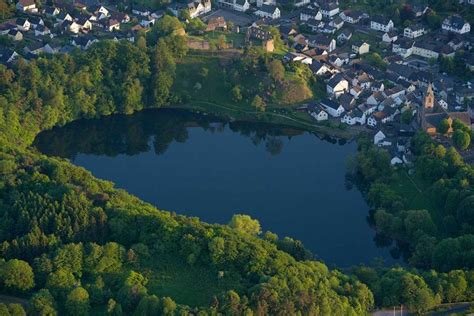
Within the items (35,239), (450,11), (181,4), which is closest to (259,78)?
(181,4)

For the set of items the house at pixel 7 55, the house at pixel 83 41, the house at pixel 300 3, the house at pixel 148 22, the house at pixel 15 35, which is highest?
the house at pixel 7 55

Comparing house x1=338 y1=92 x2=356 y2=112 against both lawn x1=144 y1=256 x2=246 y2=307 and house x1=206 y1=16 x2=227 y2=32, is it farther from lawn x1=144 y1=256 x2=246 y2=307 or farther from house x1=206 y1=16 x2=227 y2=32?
lawn x1=144 y1=256 x2=246 y2=307

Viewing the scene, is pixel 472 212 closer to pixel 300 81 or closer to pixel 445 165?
pixel 445 165

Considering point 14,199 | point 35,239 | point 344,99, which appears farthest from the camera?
point 344,99

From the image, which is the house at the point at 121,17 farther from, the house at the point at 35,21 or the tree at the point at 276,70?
the tree at the point at 276,70

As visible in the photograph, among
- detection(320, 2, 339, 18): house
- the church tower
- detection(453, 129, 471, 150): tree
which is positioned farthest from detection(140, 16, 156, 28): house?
detection(453, 129, 471, 150): tree

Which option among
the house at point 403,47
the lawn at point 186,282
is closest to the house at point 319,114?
the house at point 403,47
